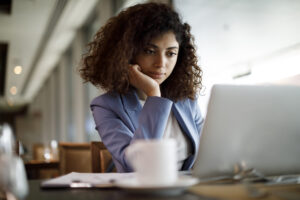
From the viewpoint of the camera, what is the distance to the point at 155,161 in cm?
71

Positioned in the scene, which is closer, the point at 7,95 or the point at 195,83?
the point at 195,83

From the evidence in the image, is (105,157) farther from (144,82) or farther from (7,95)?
(7,95)

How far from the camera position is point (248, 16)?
2.51 metres

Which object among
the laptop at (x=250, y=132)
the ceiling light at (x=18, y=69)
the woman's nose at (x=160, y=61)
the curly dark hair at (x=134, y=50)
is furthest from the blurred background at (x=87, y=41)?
the laptop at (x=250, y=132)

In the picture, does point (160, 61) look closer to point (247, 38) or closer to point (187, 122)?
point (187, 122)

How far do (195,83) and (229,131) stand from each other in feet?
3.11

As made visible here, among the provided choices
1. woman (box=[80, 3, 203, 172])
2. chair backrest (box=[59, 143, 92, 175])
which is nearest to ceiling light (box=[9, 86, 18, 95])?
chair backrest (box=[59, 143, 92, 175])

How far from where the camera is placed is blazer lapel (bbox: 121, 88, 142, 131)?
4.90 feet

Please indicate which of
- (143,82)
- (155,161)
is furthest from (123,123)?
(155,161)

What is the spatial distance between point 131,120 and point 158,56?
0.96ft

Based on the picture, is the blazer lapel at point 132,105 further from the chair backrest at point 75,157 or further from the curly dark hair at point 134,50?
the chair backrest at point 75,157

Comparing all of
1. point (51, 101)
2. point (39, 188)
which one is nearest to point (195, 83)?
point (39, 188)

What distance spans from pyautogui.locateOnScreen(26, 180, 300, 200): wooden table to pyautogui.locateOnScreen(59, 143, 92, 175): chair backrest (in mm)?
2073

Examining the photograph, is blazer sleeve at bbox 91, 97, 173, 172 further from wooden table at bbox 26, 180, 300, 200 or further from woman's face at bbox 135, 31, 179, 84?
wooden table at bbox 26, 180, 300, 200
